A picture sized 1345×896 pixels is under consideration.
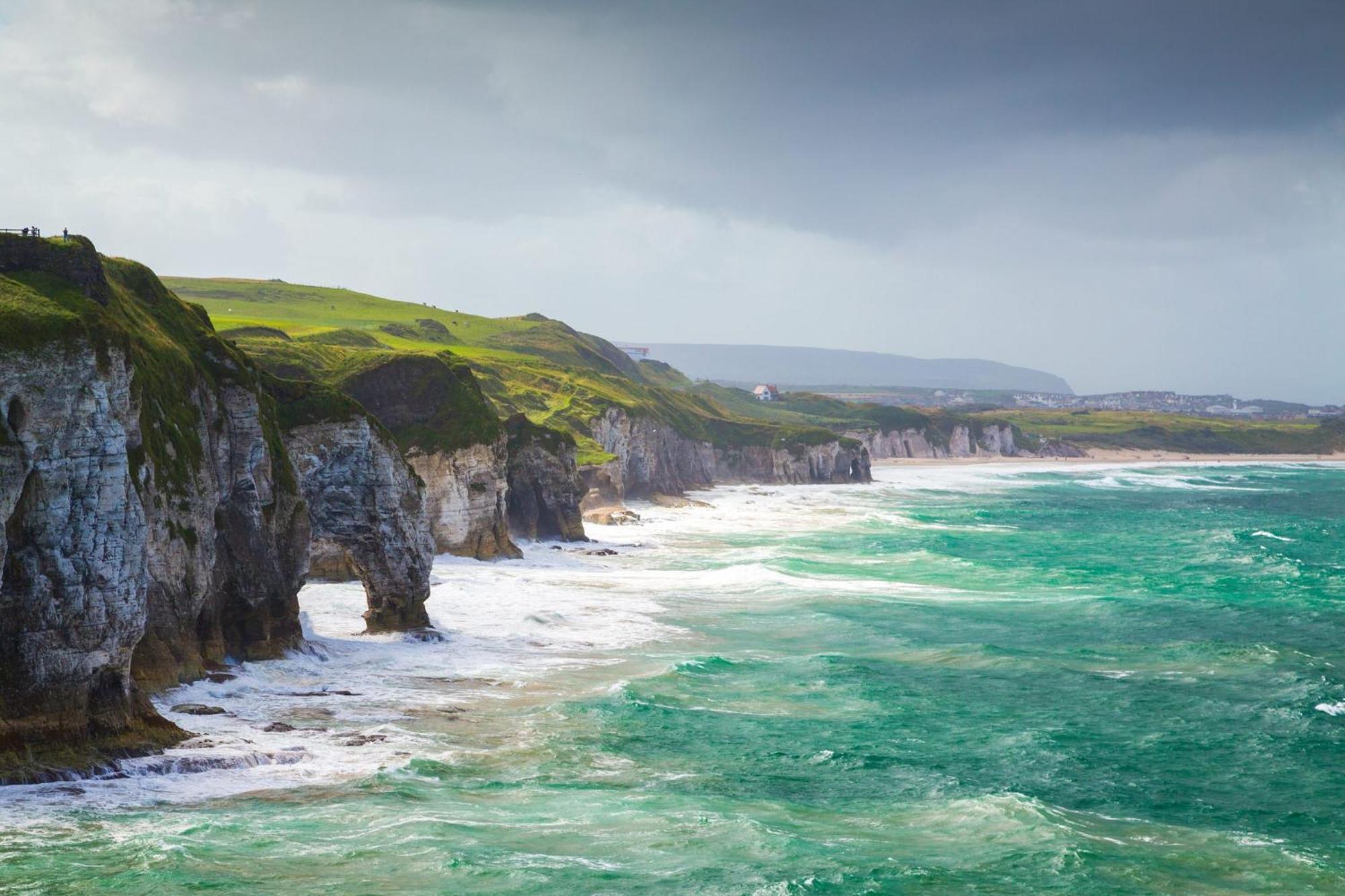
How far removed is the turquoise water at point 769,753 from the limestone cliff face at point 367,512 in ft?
7.84

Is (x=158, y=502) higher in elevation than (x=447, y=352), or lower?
lower

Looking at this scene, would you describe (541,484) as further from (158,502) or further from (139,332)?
(158,502)

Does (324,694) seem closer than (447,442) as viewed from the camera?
Yes

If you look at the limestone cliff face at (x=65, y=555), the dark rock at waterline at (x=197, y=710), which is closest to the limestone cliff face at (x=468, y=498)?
the dark rock at waterline at (x=197, y=710)

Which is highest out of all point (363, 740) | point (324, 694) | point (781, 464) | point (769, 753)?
point (781, 464)

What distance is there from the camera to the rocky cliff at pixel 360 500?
4922 cm

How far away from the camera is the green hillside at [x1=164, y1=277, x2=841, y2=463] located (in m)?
80.9

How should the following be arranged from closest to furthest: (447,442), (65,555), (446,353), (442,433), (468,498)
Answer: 1. (65,555)
2. (447,442)
3. (442,433)
4. (468,498)
5. (446,353)

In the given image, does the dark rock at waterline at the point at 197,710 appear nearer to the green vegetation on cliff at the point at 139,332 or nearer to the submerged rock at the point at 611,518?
the green vegetation on cliff at the point at 139,332

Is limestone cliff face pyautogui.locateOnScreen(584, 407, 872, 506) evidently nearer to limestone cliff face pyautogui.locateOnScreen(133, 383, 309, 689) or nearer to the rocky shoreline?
the rocky shoreline

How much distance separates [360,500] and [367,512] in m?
0.60

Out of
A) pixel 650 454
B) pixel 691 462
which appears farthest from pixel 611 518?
pixel 691 462

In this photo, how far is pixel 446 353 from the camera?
97.6 meters

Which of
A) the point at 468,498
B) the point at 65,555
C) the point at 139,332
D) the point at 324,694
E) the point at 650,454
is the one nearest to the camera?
the point at 65,555
